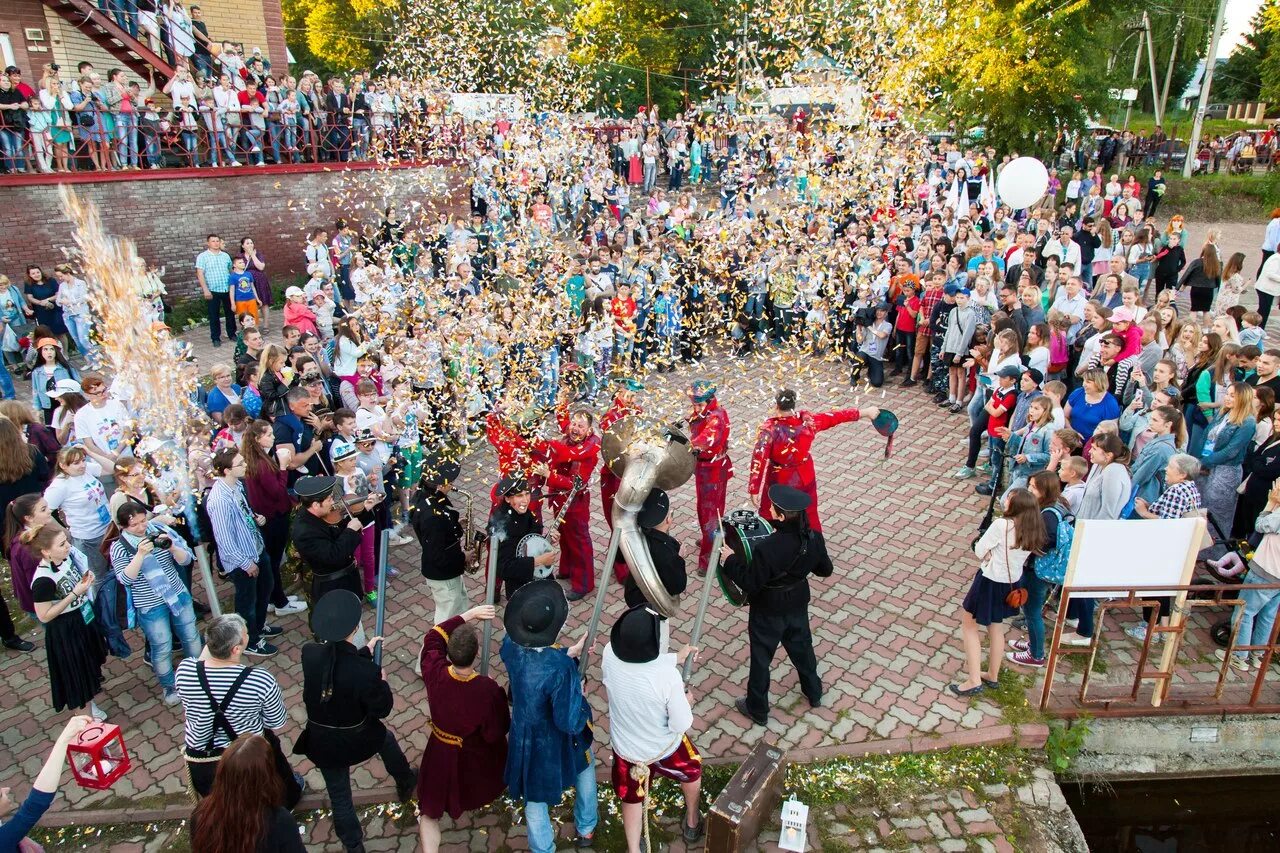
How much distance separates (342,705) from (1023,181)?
1422 centimetres

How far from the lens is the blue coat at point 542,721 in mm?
4637

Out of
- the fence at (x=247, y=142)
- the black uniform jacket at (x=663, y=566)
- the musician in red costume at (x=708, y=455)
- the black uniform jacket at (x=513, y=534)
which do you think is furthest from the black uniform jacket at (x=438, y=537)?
the fence at (x=247, y=142)

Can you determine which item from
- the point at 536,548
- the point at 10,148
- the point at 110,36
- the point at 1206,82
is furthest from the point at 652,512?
the point at 1206,82

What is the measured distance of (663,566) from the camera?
6027 millimetres

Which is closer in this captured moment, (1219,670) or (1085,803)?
(1085,803)

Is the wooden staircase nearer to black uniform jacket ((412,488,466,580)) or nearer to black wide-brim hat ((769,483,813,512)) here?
black uniform jacket ((412,488,466,580))

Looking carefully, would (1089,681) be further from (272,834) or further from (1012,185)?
(1012,185)

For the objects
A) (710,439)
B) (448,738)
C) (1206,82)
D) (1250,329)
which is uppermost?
(1206,82)

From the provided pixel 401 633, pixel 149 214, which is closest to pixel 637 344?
pixel 401 633

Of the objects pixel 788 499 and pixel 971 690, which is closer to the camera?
pixel 788 499

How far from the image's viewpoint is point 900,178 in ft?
39.7

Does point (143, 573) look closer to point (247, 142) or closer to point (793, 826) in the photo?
point (793, 826)

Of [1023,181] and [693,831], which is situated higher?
[1023,181]

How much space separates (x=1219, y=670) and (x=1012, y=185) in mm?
10231
